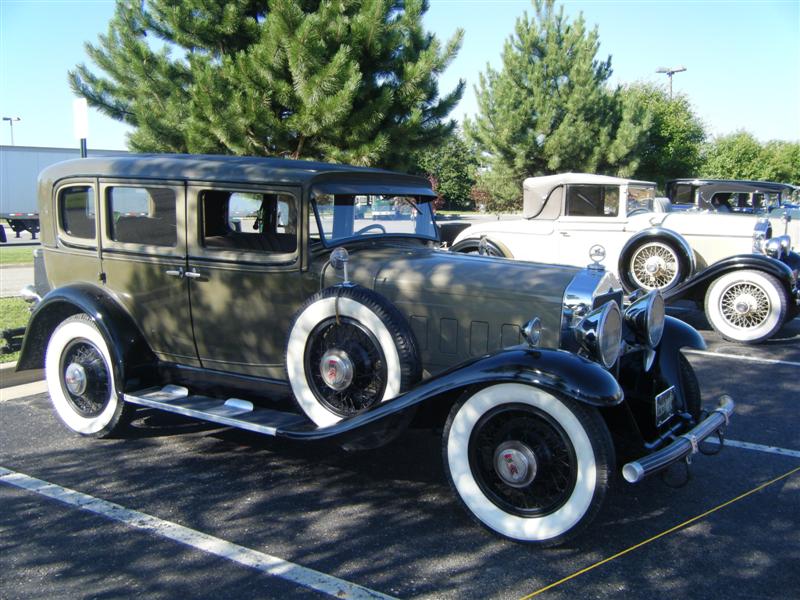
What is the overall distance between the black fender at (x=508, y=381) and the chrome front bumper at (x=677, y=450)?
30 centimetres

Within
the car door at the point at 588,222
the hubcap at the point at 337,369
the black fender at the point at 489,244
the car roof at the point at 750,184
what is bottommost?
the hubcap at the point at 337,369

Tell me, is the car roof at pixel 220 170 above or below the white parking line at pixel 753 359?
above

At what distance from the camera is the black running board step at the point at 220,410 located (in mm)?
3809

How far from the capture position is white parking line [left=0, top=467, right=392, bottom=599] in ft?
9.45

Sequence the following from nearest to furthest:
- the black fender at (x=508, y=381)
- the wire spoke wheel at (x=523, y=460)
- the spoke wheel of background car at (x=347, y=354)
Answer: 1. the black fender at (x=508, y=381)
2. the wire spoke wheel at (x=523, y=460)
3. the spoke wheel of background car at (x=347, y=354)

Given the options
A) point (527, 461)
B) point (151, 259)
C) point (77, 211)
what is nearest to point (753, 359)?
point (527, 461)

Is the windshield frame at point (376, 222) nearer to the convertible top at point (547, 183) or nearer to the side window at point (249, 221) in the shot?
the side window at point (249, 221)

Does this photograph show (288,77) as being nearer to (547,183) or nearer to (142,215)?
(547,183)

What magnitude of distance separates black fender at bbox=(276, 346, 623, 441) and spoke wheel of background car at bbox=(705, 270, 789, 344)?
563 cm

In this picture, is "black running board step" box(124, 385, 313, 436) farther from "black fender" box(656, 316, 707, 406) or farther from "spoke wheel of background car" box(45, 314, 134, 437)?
"black fender" box(656, 316, 707, 406)

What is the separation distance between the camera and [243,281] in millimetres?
4188

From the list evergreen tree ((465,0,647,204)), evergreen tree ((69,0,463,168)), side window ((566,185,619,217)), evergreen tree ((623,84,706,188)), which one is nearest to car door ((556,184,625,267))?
side window ((566,185,619,217))

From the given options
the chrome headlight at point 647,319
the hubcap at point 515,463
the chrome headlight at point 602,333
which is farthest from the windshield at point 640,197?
the hubcap at point 515,463

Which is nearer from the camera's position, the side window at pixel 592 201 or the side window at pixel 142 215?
the side window at pixel 142 215
